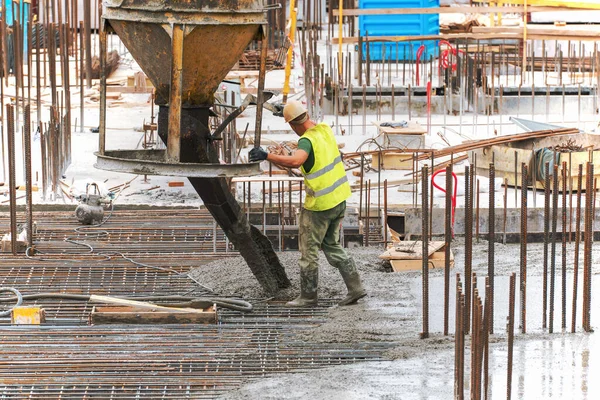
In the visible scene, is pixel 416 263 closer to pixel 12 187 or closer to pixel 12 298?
pixel 12 298

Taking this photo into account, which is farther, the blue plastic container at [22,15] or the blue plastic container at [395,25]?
the blue plastic container at [395,25]

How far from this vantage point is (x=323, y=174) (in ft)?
27.9

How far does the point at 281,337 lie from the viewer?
805 centimetres

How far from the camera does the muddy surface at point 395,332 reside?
6949mm

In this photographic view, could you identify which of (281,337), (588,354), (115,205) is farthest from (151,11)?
(115,205)

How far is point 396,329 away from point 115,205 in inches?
191

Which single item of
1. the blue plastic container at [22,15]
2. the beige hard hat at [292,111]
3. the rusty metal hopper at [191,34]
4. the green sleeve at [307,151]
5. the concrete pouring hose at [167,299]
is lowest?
the concrete pouring hose at [167,299]

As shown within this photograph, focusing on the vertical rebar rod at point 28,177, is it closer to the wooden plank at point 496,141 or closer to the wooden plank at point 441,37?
the wooden plank at point 496,141

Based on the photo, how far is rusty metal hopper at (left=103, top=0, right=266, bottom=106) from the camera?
773 cm

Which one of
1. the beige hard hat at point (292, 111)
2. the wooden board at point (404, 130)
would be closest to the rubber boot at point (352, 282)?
the beige hard hat at point (292, 111)

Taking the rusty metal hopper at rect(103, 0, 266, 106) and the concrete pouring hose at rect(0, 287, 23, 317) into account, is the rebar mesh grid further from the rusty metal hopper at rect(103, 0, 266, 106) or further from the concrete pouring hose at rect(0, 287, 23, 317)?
the rusty metal hopper at rect(103, 0, 266, 106)

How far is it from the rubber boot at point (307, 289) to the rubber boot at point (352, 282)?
0.70 feet

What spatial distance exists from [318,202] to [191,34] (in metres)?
1.61

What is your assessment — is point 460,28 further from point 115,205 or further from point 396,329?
point 396,329
